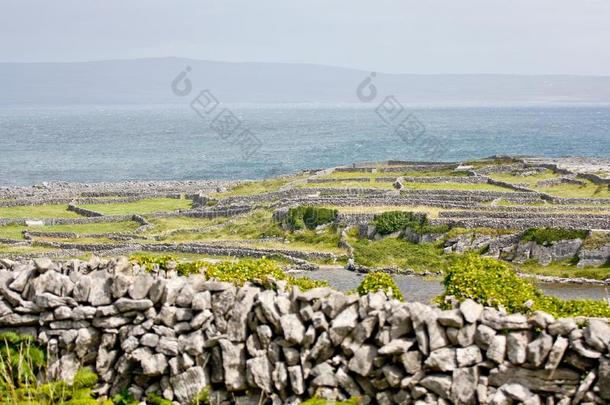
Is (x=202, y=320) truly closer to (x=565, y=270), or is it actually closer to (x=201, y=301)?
(x=201, y=301)

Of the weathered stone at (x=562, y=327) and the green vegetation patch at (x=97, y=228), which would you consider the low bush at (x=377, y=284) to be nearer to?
the weathered stone at (x=562, y=327)

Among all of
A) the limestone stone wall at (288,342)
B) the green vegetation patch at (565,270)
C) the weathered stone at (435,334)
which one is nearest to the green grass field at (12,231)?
the green vegetation patch at (565,270)

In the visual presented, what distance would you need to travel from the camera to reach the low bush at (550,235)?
55.5 m

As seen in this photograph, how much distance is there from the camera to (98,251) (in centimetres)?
6275

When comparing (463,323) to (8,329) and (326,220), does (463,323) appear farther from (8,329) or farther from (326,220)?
(326,220)

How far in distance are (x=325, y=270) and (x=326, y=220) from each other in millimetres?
10742

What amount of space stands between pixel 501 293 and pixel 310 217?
48.6 meters

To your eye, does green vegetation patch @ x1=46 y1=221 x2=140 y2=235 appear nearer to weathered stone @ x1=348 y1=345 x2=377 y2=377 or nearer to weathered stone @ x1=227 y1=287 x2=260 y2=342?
weathered stone @ x1=227 y1=287 x2=260 y2=342

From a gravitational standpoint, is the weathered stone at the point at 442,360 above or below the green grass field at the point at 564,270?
above

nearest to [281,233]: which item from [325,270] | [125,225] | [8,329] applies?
[325,270]

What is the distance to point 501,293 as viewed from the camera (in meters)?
18.3

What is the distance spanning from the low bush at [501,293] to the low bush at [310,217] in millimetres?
44982

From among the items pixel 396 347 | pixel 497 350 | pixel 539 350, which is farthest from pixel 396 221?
pixel 539 350

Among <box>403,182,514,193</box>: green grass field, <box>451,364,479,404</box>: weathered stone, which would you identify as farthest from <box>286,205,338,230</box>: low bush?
<box>451,364,479,404</box>: weathered stone
